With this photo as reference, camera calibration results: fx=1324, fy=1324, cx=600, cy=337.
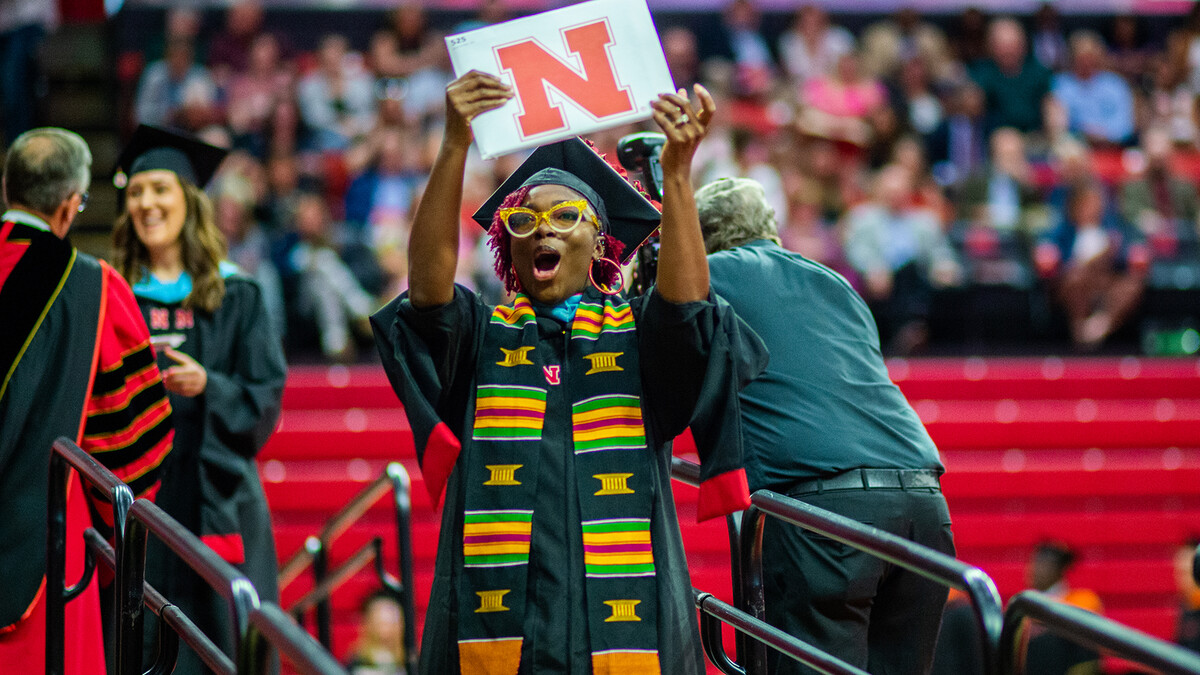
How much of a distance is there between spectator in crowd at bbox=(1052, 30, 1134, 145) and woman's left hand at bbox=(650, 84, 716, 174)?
10.1 m

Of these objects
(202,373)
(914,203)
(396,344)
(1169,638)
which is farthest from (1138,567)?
(396,344)

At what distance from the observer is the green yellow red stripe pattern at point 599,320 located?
2.56 metres

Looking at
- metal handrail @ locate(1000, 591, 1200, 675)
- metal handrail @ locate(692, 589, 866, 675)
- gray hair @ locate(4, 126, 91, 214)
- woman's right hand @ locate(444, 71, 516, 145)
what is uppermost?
gray hair @ locate(4, 126, 91, 214)

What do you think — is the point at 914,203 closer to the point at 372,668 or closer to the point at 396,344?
the point at 372,668

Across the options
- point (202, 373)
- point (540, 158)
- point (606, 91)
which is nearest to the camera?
point (606, 91)

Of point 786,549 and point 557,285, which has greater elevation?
point 557,285

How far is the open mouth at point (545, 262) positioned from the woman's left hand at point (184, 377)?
1.64 m

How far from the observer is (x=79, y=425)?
345 centimetres

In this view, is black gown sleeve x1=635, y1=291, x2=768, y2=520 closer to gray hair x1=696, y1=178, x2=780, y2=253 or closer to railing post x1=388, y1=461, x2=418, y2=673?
gray hair x1=696, y1=178, x2=780, y2=253

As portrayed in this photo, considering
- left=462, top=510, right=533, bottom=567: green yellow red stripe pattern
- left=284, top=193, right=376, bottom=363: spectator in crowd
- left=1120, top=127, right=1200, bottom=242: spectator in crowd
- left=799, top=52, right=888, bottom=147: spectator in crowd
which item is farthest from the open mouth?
left=1120, top=127, right=1200, bottom=242: spectator in crowd

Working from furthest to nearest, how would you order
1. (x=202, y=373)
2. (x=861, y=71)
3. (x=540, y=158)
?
(x=861, y=71)
(x=202, y=373)
(x=540, y=158)

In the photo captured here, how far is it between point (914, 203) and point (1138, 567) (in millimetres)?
3648

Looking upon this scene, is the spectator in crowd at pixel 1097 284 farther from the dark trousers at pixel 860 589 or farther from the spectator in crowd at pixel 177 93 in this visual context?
the dark trousers at pixel 860 589

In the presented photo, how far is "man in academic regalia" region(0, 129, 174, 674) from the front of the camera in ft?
11.0
